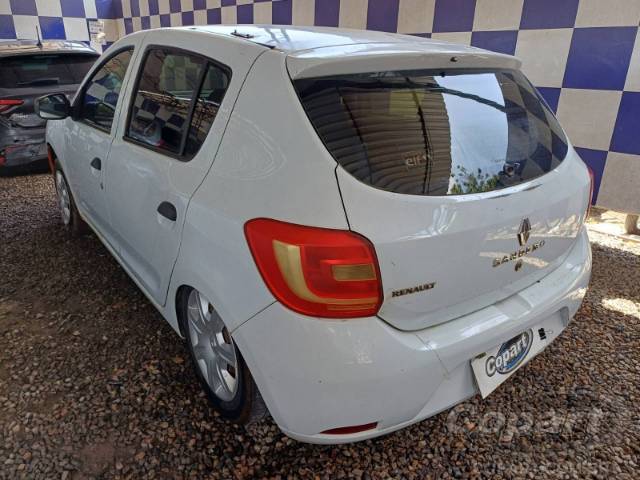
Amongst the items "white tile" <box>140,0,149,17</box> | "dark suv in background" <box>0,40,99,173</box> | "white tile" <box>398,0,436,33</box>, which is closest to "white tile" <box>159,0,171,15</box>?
"white tile" <box>140,0,149,17</box>

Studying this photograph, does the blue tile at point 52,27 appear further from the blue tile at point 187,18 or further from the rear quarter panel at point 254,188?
the rear quarter panel at point 254,188

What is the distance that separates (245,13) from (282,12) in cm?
58

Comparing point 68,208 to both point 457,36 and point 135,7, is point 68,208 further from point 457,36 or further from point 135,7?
point 135,7

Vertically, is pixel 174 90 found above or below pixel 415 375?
above

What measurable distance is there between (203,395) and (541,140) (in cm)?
152

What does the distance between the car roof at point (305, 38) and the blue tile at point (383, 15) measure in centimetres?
228

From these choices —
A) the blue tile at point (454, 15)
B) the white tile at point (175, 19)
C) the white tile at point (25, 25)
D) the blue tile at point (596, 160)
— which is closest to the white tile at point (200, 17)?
the white tile at point (175, 19)

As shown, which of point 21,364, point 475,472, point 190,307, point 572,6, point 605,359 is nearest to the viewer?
point 475,472

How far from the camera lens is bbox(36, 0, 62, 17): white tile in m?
6.17

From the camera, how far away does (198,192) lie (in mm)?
1460

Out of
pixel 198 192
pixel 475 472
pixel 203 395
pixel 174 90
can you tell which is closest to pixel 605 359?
pixel 475 472

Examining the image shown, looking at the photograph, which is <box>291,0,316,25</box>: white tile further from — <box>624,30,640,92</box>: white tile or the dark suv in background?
<box>624,30,640,92</box>: white tile

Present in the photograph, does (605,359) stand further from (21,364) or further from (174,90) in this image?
(21,364)

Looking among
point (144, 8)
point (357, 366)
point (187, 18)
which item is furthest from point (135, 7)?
point (357, 366)
